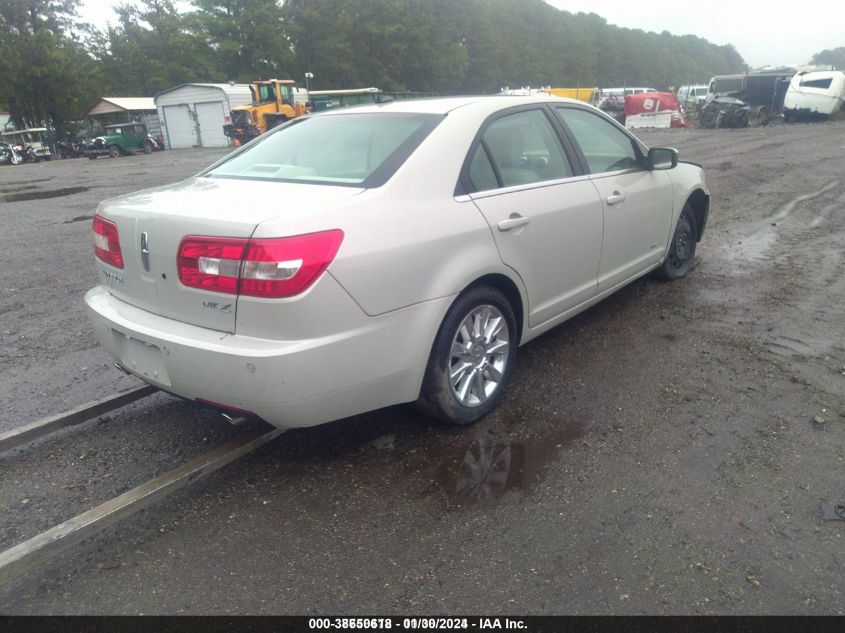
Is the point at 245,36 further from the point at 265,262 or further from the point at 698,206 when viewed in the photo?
the point at 265,262

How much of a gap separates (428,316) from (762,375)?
2.17 m

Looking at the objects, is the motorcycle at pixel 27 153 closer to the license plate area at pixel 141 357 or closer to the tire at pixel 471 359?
the license plate area at pixel 141 357

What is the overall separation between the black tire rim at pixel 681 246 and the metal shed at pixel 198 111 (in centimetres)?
3700

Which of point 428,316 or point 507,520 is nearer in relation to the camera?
point 507,520

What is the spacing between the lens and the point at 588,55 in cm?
9356

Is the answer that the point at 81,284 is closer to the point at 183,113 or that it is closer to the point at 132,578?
the point at 132,578

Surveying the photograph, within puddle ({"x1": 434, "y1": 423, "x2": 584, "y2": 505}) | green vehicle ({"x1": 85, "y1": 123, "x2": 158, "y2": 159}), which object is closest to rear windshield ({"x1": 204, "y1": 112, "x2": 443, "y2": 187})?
puddle ({"x1": 434, "y1": 423, "x2": 584, "y2": 505})

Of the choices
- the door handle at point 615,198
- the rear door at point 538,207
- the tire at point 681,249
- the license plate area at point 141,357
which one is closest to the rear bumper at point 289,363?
the license plate area at point 141,357

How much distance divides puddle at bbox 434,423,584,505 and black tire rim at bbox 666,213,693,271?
2.77 metres

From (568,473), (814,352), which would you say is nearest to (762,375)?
(814,352)

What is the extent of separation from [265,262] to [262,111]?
30.9 metres

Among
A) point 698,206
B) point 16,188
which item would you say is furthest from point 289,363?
point 16,188

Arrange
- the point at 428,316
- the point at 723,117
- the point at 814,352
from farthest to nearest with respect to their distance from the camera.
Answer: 1. the point at 723,117
2. the point at 814,352
3. the point at 428,316
